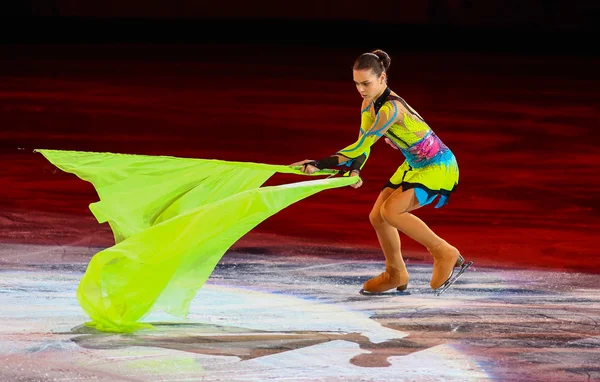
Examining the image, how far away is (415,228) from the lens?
5.97 meters

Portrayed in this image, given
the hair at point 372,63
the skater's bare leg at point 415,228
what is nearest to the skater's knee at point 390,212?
the skater's bare leg at point 415,228

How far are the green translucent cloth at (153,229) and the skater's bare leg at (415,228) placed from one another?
41 centimetres

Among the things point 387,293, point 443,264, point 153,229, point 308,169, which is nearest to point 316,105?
point 387,293

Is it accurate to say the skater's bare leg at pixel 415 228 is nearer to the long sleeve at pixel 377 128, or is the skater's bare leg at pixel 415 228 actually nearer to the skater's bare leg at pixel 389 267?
the skater's bare leg at pixel 389 267

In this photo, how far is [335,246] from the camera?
7266 mm

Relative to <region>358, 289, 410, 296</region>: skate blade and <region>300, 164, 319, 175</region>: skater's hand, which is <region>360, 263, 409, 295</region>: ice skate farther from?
<region>300, 164, 319, 175</region>: skater's hand

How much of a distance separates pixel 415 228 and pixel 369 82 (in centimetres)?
83

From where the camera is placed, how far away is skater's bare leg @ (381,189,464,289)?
5945mm

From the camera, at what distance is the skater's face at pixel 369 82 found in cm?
571

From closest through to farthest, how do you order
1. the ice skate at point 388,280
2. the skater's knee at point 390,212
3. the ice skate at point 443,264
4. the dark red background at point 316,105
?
the skater's knee at point 390,212 → the ice skate at point 443,264 → the ice skate at point 388,280 → the dark red background at point 316,105

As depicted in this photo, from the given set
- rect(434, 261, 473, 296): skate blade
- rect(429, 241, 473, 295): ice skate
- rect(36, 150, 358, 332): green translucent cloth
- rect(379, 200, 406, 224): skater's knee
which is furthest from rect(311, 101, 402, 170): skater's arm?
rect(434, 261, 473, 296): skate blade

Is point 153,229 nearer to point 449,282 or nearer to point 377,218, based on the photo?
point 377,218

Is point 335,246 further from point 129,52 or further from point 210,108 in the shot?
point 129,52

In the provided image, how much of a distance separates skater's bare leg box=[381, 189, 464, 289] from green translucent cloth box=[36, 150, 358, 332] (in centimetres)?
41
